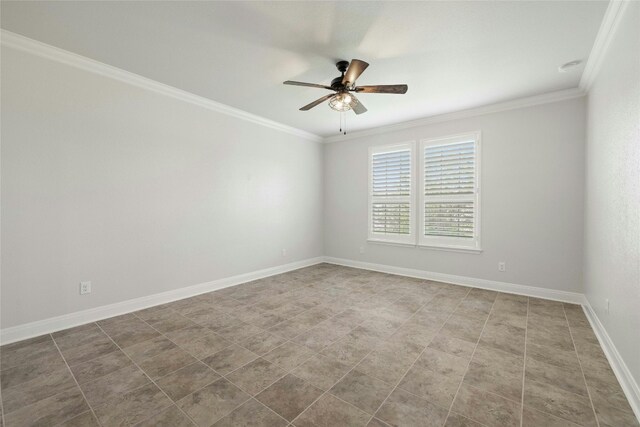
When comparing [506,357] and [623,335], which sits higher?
[623,335]

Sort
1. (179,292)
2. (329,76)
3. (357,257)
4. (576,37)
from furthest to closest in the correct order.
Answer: (357,257)
(179,292)
(329,76)
(576,37)

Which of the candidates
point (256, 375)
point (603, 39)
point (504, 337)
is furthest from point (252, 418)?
point (603, 39)

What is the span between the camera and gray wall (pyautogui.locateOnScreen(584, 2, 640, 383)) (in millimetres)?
1772

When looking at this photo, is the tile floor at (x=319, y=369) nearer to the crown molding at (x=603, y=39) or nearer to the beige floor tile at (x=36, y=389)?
the beige floor tile at (x=36, y=389)

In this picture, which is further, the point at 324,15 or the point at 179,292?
the point at 179,292

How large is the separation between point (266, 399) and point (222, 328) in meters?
1.21

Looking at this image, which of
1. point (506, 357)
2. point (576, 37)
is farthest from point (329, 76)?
point (506, 357)

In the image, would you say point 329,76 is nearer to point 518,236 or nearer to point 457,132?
point 457,132

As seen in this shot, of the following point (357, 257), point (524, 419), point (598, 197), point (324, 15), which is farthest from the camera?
point (357, 257)

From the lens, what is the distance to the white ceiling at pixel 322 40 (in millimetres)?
2105

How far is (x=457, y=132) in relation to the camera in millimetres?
4336

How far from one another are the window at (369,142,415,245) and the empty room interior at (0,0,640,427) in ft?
0.27

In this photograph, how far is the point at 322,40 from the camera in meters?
2.47

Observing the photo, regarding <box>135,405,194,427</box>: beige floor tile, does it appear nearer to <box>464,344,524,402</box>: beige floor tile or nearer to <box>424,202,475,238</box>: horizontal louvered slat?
<box>464,344,524,402</box>: beige floor tile
